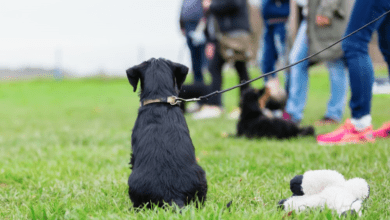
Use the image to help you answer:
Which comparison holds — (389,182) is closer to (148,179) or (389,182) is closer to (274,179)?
(274,179)

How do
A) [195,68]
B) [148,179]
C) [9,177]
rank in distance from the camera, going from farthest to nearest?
[195,68]
[9,177]
[148,179]

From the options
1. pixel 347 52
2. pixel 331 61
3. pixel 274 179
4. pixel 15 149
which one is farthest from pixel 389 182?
pixel 15 149

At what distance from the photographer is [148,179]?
6.39 feet

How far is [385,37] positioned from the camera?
362 cm

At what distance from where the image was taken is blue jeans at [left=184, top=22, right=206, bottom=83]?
7336 mm

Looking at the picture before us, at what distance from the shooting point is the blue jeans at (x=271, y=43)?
680cm

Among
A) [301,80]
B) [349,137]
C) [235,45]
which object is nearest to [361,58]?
[349,137]

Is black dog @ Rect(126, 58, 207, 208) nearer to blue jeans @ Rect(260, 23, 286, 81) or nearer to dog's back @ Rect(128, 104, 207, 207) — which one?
dog's back @ Rect(128, 104, 207, 207)

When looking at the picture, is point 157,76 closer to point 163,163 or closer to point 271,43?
point 163,163

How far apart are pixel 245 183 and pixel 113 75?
21.4 m

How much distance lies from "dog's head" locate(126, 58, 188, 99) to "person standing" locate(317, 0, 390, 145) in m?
1.93

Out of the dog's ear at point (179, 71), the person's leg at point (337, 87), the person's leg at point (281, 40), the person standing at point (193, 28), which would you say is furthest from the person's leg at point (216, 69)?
the dog's ear at point (179, 71)

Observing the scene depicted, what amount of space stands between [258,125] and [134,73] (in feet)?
8.81

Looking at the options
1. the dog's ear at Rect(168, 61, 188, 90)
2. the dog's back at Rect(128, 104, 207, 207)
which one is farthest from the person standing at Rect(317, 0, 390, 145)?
the dog's back at Rect(128, 104, 207, 207)
